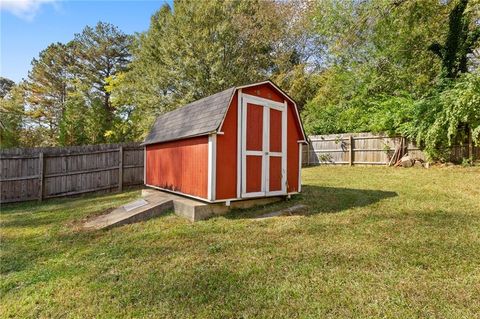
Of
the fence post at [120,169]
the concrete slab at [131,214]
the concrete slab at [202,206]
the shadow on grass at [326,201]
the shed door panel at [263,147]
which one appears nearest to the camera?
the concrete slab at [131,214]

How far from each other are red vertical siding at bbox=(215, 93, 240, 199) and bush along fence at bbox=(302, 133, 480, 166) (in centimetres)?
951

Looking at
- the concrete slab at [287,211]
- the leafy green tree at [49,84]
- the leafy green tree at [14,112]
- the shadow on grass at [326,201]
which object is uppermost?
the leafy green tree at [49,84]

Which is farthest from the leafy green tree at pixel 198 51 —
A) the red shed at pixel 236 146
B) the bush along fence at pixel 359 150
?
the red shed at pixel 236 146

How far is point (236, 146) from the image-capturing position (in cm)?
601

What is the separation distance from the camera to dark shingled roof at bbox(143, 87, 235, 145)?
581cm

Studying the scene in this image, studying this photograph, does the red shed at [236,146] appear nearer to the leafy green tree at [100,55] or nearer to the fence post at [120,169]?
the fence post at [120,169]

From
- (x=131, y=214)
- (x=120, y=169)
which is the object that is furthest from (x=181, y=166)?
(x=120, y=169)

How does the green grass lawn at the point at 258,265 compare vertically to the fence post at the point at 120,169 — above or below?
below

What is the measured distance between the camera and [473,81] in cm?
951

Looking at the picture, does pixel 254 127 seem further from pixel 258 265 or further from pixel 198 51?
pixel 198 51

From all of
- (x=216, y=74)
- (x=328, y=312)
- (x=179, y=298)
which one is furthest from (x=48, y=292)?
(x=216, y=74)

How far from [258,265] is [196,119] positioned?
420 centimetres

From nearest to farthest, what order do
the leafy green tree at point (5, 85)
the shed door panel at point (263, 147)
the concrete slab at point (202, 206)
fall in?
the concrete slab at point (202, 206), the shed door panel at point (263, 147), the leafy green tree at point (5, 85)

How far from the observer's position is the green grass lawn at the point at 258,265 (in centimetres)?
262
